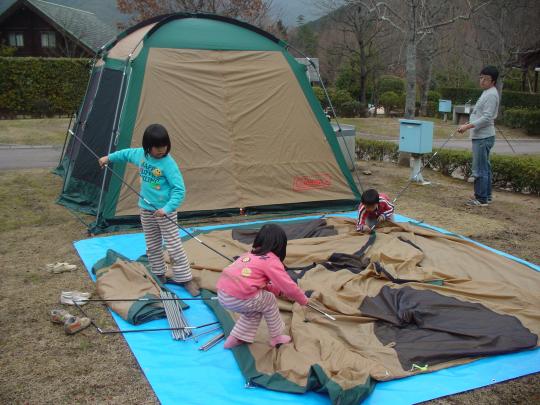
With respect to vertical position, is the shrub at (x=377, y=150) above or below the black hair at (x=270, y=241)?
below

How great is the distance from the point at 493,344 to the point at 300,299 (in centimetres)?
120

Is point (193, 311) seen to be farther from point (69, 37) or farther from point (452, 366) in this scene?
point (69, 37)

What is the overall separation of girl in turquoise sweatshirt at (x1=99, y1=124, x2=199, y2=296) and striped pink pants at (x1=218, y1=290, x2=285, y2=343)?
36.2 inches

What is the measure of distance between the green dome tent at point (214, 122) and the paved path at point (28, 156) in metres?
3.64

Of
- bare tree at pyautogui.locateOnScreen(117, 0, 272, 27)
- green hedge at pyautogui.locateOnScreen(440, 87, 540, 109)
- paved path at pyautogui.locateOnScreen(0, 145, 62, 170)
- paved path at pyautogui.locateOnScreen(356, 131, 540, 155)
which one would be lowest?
paved path at pyautogui.locateOnScreen(356, 131, 540, 155)

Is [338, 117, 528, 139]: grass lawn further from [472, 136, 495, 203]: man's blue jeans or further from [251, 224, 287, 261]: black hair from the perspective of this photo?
[251, 224, 287, 261]: black hair

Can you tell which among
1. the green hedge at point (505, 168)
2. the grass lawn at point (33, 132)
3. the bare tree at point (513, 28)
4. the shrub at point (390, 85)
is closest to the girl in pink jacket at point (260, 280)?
the green hedge at point (505, 168)

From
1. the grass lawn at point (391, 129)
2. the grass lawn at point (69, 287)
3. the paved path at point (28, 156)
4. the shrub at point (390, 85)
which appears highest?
the shrub at point (390, 85)

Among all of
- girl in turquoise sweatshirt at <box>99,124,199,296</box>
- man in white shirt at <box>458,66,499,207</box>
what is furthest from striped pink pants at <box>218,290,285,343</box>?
man in white shirt at <box>458,66,499,207</box>

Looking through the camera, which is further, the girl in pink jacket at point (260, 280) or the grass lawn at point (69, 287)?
the girl in pink jacket at point (260, 280)

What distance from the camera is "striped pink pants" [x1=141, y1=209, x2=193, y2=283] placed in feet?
A: 12.9

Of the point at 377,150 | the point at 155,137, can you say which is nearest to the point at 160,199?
the point at 155,137

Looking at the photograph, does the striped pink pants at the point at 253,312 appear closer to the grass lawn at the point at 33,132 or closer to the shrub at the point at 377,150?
the shrub at the point at 377,150

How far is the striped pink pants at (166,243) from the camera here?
393 cm
